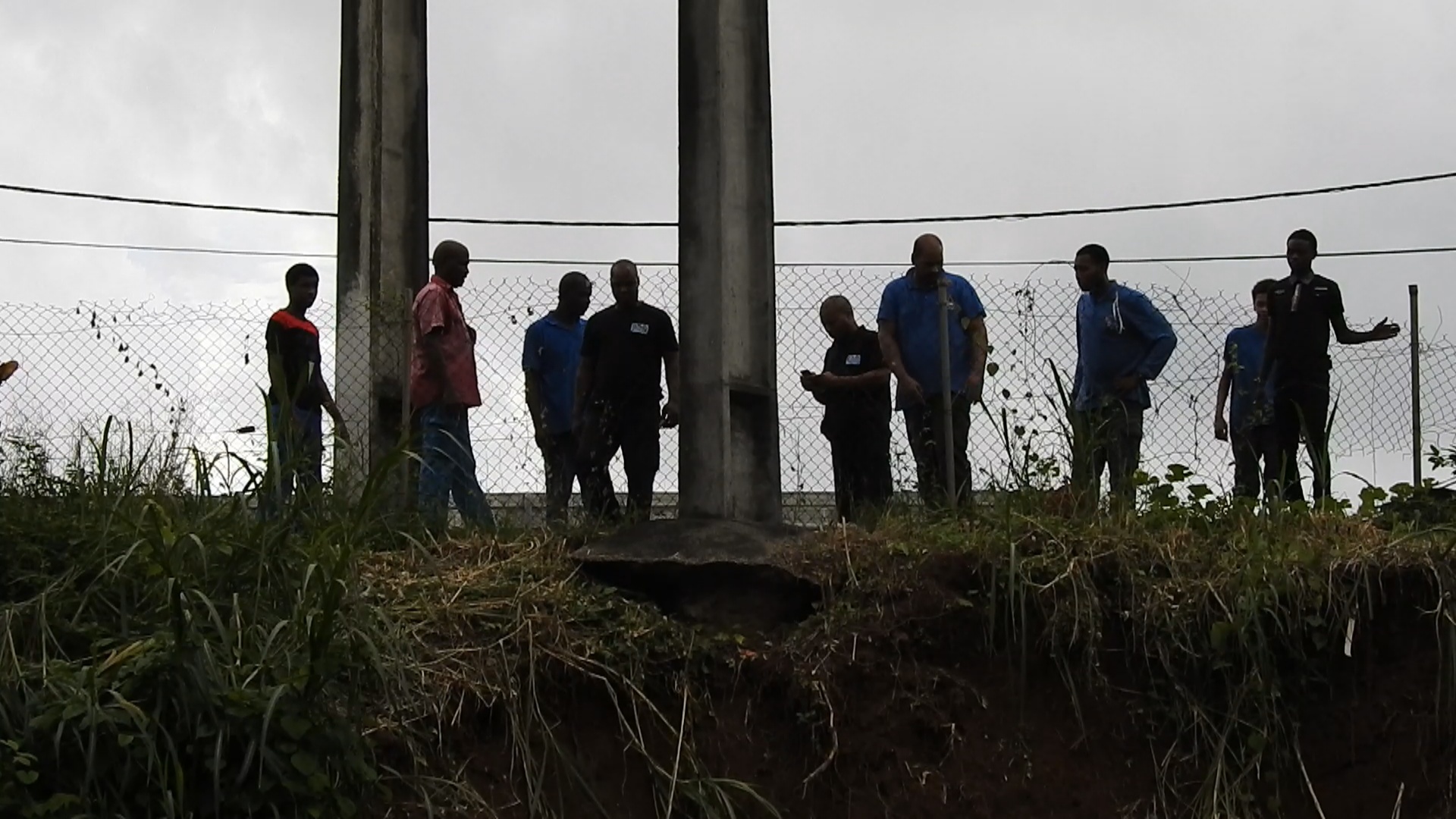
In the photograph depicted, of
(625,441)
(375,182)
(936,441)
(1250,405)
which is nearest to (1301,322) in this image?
(1250,405)

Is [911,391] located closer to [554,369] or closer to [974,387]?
[974,387]

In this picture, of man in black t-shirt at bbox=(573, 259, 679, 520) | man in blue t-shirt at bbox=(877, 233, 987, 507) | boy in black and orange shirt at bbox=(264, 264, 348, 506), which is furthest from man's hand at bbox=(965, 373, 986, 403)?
boy in black and orange shirt at bbox=(264, 264, 348, 506)

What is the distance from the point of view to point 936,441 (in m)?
8.21

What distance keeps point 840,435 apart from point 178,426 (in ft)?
10.1

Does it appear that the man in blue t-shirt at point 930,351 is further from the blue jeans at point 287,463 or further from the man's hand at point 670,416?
the blue jeans at point 287,463

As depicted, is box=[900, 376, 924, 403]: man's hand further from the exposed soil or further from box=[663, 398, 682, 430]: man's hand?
the exposed soil

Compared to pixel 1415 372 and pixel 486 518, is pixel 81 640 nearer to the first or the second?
pixel 486 518

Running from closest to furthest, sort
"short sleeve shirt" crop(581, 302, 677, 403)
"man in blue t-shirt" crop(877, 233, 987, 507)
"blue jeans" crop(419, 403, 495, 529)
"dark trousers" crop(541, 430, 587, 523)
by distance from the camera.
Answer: "blue jeans" crop(419, 403, 495, 529), "dark trousers" crop(541, 430, 587, 523), "man in blue t-shirt" crop(877, 233, 987, 507), "short sleeve shirt" crop(581, 302, 677, 403)

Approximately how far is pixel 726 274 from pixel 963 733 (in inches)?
85.2

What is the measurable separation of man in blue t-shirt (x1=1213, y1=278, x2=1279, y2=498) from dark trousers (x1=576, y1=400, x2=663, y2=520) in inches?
97.1

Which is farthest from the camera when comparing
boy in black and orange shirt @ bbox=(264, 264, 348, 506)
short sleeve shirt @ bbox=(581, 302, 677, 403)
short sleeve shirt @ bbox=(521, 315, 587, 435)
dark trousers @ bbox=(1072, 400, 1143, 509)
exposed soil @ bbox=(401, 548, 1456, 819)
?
short sleeve shirt @ bbox=(521, 315, 587, 435)

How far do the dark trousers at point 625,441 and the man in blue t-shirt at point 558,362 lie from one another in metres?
0.17

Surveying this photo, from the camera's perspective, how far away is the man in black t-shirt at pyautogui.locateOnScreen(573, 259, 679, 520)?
8.65 metres

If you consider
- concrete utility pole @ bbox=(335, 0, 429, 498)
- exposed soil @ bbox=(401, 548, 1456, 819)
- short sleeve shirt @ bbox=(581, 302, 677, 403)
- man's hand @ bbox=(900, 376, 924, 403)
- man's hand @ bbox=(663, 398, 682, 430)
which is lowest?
exposed soil @ bbox=(401, 548, 1456, 819)
